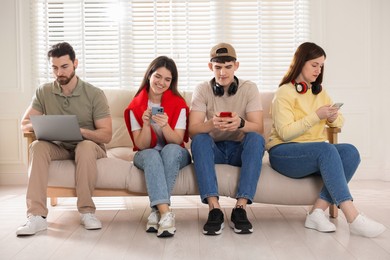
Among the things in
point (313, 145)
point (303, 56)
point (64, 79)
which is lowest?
point (313, 145)

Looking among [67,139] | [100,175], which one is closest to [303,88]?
[100,175]

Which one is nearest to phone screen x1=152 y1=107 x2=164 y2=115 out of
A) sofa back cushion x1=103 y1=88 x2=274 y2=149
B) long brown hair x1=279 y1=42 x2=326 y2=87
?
long brown hair x1=279 y1=42 x2=326 y2=87

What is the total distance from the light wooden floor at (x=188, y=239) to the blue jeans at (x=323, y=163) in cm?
23

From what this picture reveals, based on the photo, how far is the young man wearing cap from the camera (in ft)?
9.85

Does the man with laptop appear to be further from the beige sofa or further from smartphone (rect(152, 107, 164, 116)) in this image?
smartphone (rect(152, 107, 164, 116))

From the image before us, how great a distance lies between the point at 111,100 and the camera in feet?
13.3

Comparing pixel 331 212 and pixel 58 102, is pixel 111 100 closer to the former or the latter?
pixel 58 102

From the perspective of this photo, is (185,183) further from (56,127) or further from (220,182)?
(56,127)

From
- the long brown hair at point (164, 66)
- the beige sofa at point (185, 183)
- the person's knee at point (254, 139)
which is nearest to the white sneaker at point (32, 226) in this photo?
the beige sofa at point (185, 183)

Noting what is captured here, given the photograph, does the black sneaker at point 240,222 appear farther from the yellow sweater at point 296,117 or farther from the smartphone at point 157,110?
the smartphone at point 157,110

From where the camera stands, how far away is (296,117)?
323cm

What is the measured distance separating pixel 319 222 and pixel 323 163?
332 millimetres

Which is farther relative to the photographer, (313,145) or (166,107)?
(166,107)

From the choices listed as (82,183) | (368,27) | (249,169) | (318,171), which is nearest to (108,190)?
(82,183)
